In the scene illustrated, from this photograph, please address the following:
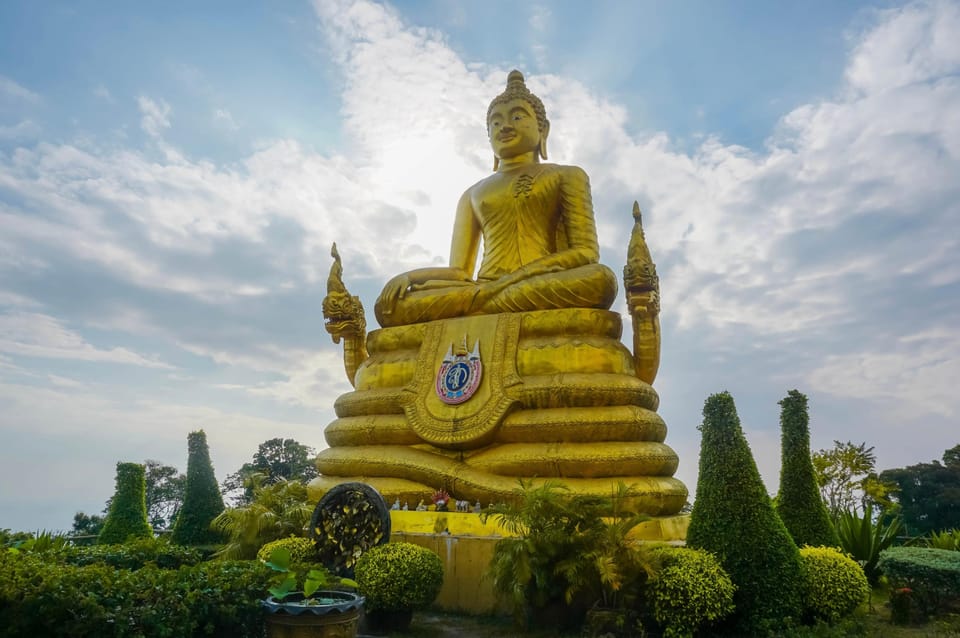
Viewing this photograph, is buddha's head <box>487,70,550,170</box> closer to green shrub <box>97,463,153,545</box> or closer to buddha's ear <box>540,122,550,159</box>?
buddha's ear <box>540,122,550,159</box>

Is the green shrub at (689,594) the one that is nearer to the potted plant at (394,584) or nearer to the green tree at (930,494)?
the potted plant at (394,584)

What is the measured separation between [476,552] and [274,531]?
349 cm

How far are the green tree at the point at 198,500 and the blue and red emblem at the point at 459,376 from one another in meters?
6.02

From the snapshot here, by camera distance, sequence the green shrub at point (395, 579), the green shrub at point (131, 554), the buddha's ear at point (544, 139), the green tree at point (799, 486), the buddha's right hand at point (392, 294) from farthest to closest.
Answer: the buddha's ear at point (544, 139) < the buddha's right hand at point (392, 294) < the green tree at point (799, 486) < the green shrub at point (395, 579) < the green shrub at point (131, 554)

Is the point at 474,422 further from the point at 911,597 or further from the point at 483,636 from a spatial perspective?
the point at 911,597

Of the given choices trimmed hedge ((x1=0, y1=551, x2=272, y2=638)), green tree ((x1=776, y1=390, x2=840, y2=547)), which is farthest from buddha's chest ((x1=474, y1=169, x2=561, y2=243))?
trimmed hedge ((x1=0, y1=551, x2=272, y2=638))

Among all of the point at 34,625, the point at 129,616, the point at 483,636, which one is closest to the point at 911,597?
the point at 483,636

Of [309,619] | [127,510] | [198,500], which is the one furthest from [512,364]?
[127,510]

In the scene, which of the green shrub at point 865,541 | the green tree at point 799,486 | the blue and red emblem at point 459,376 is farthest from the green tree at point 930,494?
the blue and red emblem at point 459,376

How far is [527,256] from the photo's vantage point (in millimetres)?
14016

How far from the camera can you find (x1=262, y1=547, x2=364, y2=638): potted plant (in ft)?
19.6

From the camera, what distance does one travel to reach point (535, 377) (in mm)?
11656

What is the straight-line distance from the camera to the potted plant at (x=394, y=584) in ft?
25.7

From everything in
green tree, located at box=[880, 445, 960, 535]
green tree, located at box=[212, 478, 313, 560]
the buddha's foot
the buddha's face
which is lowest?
green tree, located at box=[212, 478, 313, 560]
